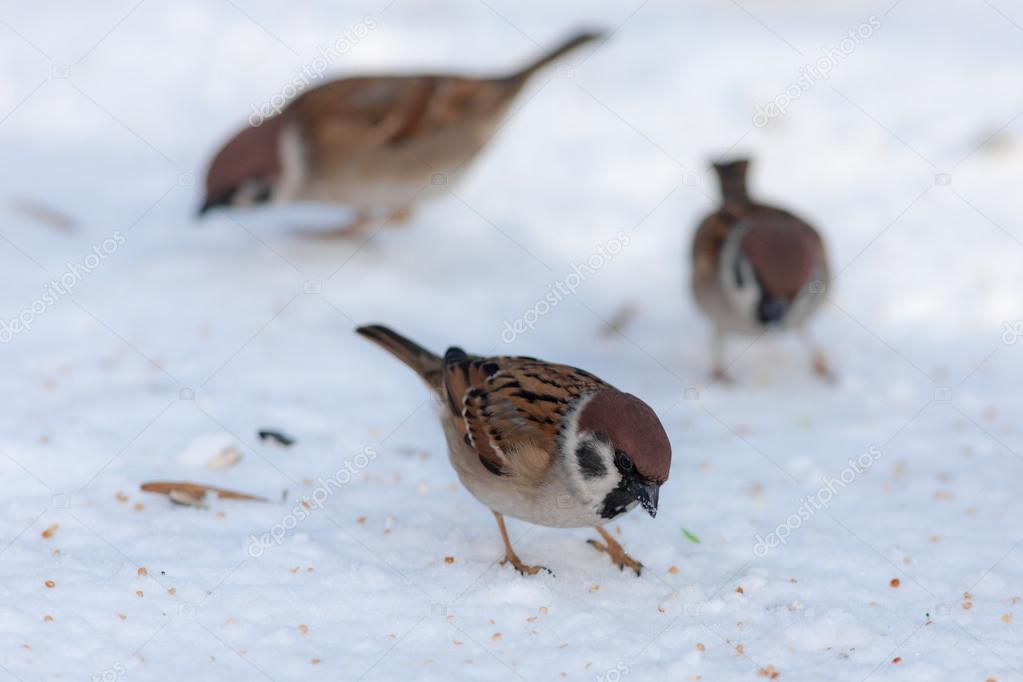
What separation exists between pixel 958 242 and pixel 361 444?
11.3 ft

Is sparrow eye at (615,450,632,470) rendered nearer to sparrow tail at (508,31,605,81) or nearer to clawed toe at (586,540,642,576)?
clawed toe at (586,540,642,576)

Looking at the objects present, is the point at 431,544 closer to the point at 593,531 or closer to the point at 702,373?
the point at 593,531

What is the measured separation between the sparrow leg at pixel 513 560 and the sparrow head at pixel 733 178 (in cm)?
237

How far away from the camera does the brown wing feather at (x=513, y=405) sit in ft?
10.8

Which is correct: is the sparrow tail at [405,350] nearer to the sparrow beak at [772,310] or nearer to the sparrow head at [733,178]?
the sparrow beak at [772,310]

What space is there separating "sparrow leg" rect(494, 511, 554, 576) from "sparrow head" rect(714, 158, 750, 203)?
2.37 meters

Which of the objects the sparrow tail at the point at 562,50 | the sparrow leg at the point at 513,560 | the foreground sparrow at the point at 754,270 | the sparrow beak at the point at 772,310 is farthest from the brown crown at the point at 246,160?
the sparrow leg at the point at 513,560

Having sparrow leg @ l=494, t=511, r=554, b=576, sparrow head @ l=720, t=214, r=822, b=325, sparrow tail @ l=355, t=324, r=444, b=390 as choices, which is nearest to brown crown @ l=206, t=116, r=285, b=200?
sparrow tail @ l=355, t=324, r=444, b=390

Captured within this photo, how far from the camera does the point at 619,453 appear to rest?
3.08m

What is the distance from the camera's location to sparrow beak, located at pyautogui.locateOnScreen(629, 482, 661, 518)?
307 centimetres

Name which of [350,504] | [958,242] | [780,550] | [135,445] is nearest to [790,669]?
[780,550]

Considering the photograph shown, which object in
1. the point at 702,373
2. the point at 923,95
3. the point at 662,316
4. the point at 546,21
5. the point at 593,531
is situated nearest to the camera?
the point at 593,531

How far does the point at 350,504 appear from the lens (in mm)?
3840

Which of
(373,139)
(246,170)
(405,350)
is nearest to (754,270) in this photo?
(405,350)
